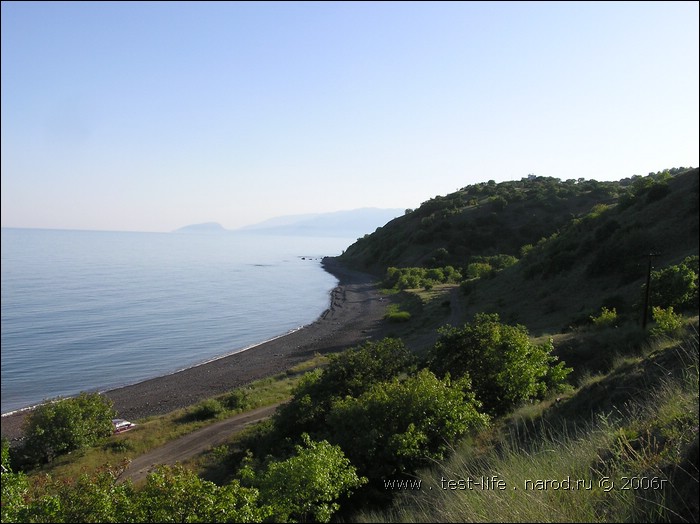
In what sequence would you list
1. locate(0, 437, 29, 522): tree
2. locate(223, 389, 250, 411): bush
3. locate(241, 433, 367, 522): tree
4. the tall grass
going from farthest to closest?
locate(223, 389, 250, 411): bush → locate(241, 433, 367, 522): tree → locate(0, 437, 29, 522): tree → the tall grass

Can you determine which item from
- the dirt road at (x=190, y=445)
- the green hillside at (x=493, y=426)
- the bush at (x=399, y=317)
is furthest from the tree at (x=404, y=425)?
the bush at (x=399, y=317)

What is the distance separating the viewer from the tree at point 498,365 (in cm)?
1409

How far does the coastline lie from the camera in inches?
1264

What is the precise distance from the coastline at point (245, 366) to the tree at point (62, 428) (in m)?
5.34

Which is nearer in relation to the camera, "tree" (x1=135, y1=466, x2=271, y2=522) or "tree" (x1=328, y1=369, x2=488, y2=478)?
"tree" (x1=135, y1=466, x2=271, y2=522)

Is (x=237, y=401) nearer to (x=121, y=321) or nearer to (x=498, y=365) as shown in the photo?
(x=498, y=365)

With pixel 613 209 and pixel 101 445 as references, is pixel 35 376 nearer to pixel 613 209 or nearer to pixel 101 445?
pixel 101 445

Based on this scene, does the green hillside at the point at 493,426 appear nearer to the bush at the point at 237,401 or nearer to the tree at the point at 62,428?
the bush at the point at 237,401

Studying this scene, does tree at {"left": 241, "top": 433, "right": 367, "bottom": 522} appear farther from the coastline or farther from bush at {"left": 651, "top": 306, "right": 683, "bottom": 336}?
the coastline

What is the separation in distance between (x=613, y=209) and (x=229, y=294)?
61.3m

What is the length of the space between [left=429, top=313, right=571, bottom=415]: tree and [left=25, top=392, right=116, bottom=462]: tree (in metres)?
17.7

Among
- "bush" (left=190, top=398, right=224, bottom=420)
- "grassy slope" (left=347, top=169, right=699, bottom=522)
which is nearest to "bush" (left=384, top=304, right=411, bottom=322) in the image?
"grassy slope" (left=347, top=169, right=699, bottom=522)

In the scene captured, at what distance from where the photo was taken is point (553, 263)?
4091 cm

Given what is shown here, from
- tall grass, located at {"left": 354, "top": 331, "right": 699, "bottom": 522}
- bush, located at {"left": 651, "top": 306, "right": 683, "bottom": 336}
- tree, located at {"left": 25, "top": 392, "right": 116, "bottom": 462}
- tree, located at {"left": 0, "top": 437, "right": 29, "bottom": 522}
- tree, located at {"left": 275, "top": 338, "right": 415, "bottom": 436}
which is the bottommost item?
tree, located at {"left": 25, "top": 392, "right": 116, "bottom": 462}
